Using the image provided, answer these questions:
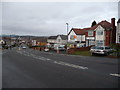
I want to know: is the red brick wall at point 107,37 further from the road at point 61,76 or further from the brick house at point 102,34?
the road at point 61,76

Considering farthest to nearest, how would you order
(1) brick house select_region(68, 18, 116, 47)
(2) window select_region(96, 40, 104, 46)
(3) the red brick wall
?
(2) window select_region(96, 40, 104, 46) → (3) the red brick wall → (1) brick house select_region(68, 18, 116, 47)

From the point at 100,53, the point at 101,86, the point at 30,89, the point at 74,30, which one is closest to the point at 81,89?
the point at 101,86

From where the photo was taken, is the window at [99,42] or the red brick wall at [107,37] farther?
the window at [99,42]

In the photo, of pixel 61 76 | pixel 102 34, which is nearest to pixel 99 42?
pixel 102 34

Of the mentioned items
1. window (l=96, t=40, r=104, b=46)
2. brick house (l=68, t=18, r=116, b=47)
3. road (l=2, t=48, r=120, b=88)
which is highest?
brick house (l=68, t=18, r=116, b=47)

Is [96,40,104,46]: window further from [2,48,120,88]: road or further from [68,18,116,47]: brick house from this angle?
[2,48,120,88]: road

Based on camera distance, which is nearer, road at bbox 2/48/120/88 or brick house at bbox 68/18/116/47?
road at bbox 2/48/120/88

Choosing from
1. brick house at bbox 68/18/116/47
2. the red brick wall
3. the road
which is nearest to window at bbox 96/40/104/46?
brick house at bbox 68/18/116/47

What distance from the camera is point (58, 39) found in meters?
79.6

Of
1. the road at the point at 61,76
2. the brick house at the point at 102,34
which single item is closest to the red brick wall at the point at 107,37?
the brick house at the point at 102,34

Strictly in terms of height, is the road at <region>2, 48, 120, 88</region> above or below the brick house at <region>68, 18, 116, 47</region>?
below

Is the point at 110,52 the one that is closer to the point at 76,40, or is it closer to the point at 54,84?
the point at 54,84

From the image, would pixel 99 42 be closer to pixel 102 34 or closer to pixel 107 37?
pixel 102 34

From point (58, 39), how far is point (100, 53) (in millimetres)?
57387
